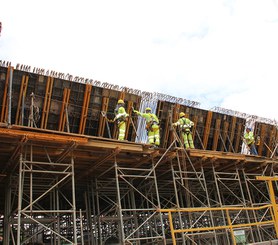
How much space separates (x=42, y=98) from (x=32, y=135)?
4.05 meters

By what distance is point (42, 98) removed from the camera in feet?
44.1

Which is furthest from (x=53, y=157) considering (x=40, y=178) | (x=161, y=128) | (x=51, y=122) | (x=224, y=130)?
(x=224, y=130)

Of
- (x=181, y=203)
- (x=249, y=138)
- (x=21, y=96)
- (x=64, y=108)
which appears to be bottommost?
(x=181, y=203)

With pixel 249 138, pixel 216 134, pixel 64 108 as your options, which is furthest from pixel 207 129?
pixel 64 108

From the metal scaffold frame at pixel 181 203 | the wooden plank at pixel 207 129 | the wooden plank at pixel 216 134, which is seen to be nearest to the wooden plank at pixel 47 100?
the metal scaffold frame at pixel 181 203

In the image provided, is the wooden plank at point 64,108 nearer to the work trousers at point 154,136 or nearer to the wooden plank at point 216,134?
the work trousers at point 154,136

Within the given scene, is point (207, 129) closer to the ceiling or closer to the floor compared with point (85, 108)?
closer to the floor

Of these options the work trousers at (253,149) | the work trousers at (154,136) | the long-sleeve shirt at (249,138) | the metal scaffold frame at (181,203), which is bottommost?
the metal scaffold frame at (181,203)

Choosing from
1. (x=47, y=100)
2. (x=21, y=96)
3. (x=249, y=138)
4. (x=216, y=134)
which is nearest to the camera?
(x=21, y=96)

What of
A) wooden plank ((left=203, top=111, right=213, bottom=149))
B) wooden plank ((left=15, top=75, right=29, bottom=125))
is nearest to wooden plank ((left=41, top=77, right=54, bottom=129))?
wooden plank ((left=15, top=75, right=29, bottom=125))

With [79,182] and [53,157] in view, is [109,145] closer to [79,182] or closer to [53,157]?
[53,157]

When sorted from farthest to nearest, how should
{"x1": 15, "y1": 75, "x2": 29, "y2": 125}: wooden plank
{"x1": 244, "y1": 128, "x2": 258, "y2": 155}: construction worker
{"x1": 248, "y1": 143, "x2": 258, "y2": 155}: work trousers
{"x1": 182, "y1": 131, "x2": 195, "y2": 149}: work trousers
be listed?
{"x1": 248, "y1": 143, "x2": 258, "y2": 155}: work trousers, {"x1": 244, "y1": 128, "x2": 258, "y2": 155}: construction worker, {"x1": 182, "y1": 131, "x2": 195, "y2": 149}: work trousers, {"x1": 15, "y1": 75, "x2": 29, "y2": 125}: wooden plank

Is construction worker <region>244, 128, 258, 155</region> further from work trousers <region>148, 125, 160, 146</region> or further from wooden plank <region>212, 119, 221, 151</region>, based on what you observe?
work trousers <region>148, 125, 160, 146</region>

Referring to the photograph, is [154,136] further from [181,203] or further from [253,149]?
[253,149]
